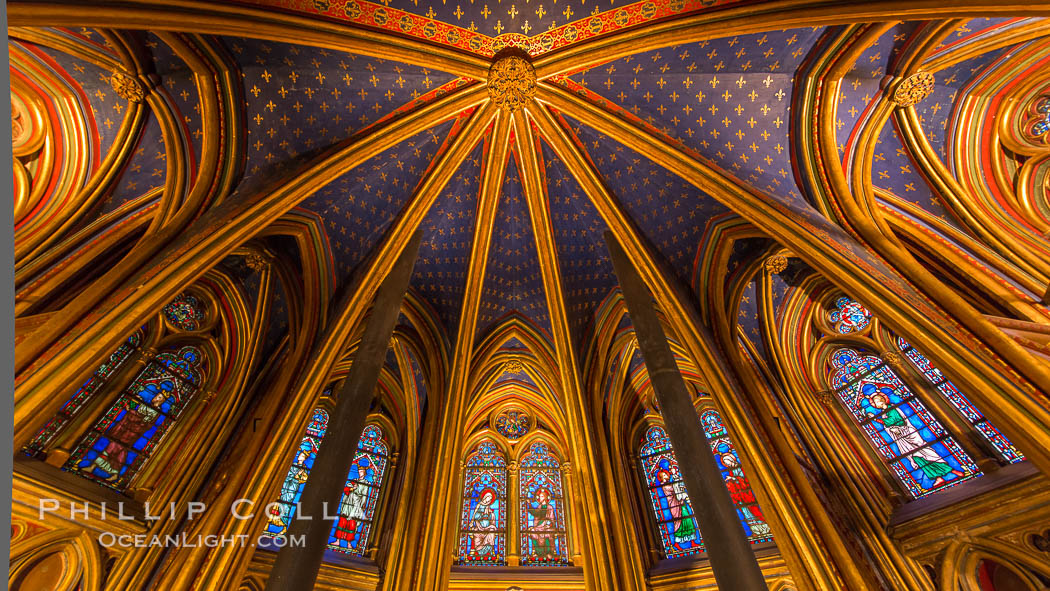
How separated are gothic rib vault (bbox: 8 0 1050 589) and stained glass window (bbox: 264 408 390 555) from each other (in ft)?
1.79

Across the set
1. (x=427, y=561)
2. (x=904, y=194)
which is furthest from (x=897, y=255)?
(x=427, y=561)

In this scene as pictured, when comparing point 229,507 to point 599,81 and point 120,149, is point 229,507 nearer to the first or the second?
point 120,149

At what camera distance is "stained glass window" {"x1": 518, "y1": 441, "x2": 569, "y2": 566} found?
378 inches

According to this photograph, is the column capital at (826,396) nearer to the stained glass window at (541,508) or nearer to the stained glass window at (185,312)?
the stained glass window at (541,508)

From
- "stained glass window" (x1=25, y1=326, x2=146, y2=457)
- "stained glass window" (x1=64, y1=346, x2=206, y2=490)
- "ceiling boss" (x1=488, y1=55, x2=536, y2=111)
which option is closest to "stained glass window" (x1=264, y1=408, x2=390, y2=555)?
"stained glass window" (x1=64, y1=346, x2=206, y2=490)

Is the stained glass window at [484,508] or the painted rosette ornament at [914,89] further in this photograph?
the stained glass window at [484,508]

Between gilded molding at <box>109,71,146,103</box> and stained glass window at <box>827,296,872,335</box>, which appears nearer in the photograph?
gilded molding at <box>109,71,146,103</box>

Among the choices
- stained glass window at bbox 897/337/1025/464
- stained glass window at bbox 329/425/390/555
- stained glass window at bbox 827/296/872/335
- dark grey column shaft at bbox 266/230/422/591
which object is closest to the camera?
dark grey column shaft at bbox 266/230/422/591

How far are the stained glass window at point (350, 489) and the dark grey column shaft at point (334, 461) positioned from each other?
2.90m

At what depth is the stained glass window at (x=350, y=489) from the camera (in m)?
8.88

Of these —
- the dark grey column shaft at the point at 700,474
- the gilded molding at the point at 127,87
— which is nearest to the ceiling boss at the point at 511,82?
the dark grey column shaft at the point at 700,474

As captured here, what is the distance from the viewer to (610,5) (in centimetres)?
729

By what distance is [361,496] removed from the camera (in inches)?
380

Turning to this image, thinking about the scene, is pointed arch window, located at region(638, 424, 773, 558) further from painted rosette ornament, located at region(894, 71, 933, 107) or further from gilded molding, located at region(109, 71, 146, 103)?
gilded molding, located at region(109, 71, 146, 103)
